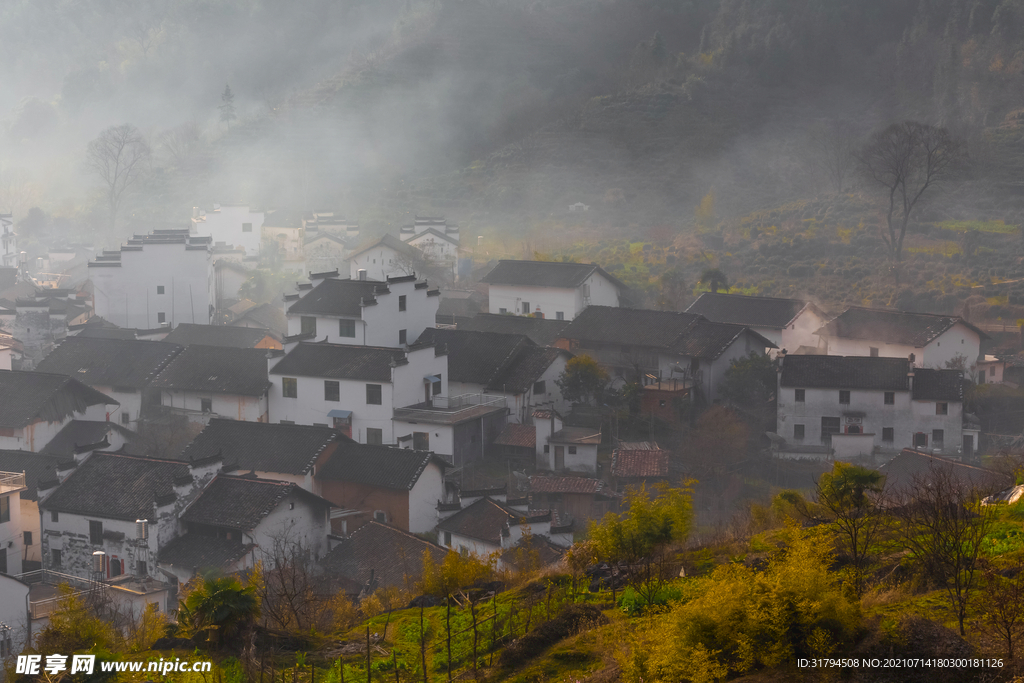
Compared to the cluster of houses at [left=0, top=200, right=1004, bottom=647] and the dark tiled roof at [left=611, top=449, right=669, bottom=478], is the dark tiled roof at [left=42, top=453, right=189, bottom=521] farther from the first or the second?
the dark tiled roof at [left=611, top=449, right=669, bottom=478]

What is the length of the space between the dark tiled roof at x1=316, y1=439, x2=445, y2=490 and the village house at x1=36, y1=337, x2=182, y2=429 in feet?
31.5

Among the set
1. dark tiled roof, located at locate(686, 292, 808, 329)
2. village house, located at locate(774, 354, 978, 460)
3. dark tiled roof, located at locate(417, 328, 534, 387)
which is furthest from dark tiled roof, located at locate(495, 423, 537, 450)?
dark tiled roof, located at locate(686, 292, 808, 329)

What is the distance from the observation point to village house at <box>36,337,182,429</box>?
31203 millimetres

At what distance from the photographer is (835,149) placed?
70500 mm

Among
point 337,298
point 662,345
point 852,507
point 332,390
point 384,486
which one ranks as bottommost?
point 384,486

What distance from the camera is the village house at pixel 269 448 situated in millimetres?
24172

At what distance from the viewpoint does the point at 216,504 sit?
21.2 metres

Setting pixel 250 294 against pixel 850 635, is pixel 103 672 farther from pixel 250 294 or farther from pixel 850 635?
pixel 250 294

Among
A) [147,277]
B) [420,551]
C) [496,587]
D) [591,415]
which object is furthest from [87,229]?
[496,587]

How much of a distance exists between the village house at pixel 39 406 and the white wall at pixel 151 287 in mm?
12876

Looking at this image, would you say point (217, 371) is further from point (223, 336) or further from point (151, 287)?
point (151, 287)

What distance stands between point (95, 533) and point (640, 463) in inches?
525

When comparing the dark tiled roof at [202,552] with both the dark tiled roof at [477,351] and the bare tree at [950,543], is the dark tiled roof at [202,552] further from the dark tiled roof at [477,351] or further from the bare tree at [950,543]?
the bare tree at [950,543]

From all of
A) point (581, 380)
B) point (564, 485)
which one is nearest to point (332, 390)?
point (581, 380)
